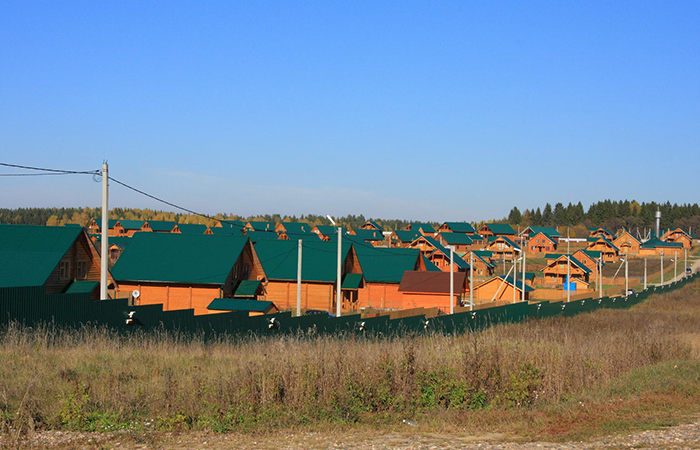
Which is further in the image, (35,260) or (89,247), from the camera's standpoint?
(89,247)

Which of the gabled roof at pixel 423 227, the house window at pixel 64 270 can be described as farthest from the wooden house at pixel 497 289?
the gabled roof at pixel 423 227

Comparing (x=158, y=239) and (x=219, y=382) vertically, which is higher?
(x=158, y=239)

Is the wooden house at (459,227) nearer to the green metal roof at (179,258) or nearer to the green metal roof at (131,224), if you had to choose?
the green metal roof at (131,224)

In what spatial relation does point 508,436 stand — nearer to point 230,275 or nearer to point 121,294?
point 230,275

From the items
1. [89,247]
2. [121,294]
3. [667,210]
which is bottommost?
[121,294]

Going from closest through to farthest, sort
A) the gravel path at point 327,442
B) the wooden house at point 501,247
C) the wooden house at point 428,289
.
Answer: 1. the gravel path at point 327,442
2. the wooden house at point 428,289
3. the wooden house at point 501,247

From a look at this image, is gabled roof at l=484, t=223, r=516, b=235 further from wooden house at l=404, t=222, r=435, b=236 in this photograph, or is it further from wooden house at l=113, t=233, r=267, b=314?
wooden house at l=113, t=233, r=267, b=314

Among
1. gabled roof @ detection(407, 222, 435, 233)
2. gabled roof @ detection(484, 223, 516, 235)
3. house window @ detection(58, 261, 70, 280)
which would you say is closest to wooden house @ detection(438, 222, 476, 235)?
gabled roof @ detection(407, 222, 435, 233)

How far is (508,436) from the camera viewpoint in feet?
30.7

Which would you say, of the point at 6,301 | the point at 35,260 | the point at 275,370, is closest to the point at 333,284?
the point at 35,260

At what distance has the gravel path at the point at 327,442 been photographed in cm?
830

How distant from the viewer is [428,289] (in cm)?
4809

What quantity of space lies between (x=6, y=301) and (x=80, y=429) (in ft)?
33.4

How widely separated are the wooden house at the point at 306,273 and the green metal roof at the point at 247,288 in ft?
18.4
